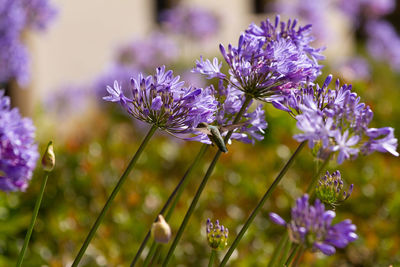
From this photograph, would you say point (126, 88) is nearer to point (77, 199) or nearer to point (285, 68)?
point (77, 199)

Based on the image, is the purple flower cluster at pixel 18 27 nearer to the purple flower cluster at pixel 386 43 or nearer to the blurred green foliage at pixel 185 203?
the blurred green foliage at pixel 185 203

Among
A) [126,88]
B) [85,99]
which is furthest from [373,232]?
[85,99]

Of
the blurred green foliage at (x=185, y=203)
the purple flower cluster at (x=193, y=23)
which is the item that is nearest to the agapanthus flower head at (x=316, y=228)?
the blurred green foliage at (x=185, y=203)

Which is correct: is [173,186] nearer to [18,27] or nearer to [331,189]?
[18,27]

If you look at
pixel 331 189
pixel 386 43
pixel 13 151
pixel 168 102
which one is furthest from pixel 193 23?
pixel 331 189

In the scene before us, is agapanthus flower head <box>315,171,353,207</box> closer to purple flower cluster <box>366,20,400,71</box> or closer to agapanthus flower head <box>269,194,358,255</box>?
agapanthus flower head <box>269,194,358,255</box>
